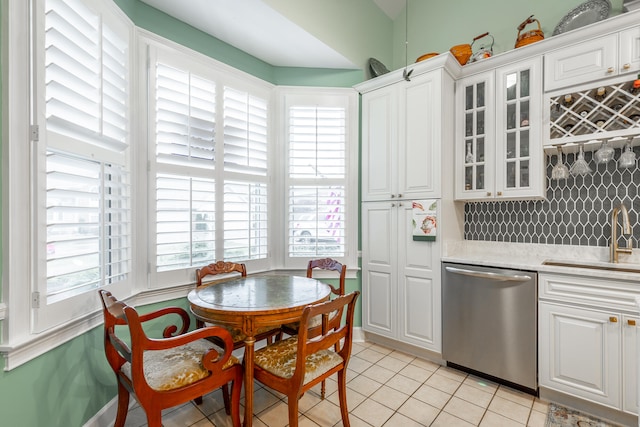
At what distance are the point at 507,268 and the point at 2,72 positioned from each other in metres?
3.11

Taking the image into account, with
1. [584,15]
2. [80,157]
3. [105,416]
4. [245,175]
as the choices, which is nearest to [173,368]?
[105,416]

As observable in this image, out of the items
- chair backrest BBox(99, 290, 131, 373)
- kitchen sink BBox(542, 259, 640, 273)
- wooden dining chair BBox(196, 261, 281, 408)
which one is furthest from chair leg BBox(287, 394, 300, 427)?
kitchen sink BBox(542, 259, 640, 273)

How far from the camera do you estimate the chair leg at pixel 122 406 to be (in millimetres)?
1619

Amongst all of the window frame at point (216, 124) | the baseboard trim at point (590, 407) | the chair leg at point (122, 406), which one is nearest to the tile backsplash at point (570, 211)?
the baseboard trim at point (590, 407)

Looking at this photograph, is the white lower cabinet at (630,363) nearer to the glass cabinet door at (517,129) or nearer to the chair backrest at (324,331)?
the glass cabinet door at (517,129)

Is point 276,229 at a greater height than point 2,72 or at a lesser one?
lesser

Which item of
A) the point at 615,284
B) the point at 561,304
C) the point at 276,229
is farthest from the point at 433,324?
the point at 276,229

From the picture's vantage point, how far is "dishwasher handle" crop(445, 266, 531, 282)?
217 cm

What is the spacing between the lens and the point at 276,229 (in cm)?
309

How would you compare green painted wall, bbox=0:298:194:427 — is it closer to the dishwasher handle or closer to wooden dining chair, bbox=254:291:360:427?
wooden dining chair, bbox=254:291:360:427

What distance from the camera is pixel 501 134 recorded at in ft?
8.32

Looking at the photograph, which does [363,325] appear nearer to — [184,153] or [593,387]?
[593,387]

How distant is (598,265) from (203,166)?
3.20 metres

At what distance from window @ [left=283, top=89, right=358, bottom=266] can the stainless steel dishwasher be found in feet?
3.54
